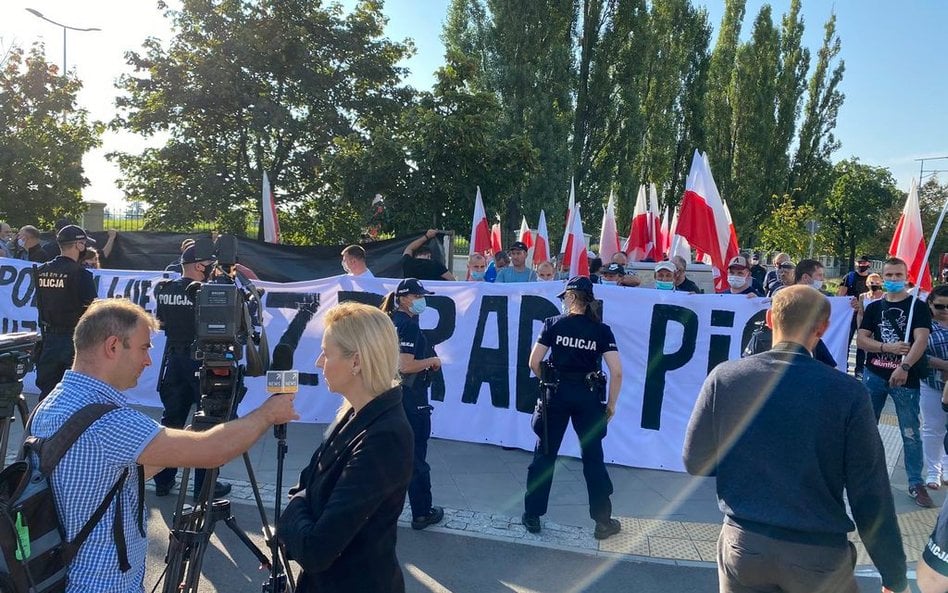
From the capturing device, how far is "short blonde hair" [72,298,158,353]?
7.28ft

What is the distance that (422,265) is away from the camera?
8.90 metres

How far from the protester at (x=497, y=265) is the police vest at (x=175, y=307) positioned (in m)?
5.15

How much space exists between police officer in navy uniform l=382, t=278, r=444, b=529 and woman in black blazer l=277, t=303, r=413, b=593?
247 centimetres

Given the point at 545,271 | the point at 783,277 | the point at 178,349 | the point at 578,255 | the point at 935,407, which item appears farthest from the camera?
the point at 578,255

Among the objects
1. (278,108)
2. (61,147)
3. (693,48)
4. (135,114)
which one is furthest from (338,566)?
(693,48)

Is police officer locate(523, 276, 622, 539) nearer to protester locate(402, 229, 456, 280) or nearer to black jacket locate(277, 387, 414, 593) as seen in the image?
black jacket locate(277, 387, 414, 593)

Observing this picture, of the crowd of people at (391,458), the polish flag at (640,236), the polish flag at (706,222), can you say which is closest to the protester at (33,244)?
the crowd of people at (391,458)

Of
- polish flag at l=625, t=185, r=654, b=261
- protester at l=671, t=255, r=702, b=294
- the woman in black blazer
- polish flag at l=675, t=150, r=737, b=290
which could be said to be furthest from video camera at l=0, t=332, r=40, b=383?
polish flag at l=625, t=185, r=654, b=261

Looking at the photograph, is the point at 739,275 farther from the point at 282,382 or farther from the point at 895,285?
the point at 282,382

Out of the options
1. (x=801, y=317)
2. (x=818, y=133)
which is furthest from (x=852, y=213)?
(x=801, y=317)

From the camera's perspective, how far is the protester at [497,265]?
10188mm

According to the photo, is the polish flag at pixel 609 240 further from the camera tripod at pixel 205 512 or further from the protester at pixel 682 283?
the camera tripod at pixel 205 512

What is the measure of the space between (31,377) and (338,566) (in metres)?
8.82

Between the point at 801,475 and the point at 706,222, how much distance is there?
656cm
